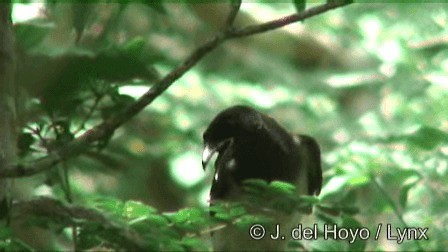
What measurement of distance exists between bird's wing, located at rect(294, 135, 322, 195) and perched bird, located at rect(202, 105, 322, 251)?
0.16 feet

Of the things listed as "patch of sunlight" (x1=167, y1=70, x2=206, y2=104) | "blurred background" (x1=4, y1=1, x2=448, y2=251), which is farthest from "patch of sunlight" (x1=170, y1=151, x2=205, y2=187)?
"patch of sunlight" (x1=167, y1=70, x2=206, y2=104)

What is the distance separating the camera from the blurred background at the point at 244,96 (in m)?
1.31

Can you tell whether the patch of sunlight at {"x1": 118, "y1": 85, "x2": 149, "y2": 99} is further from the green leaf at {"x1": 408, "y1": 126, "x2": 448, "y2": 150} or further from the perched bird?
the green leaf at {"x1": 408, "y1": 126, "x2": 448, "y2": 150}

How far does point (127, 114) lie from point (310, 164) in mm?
917

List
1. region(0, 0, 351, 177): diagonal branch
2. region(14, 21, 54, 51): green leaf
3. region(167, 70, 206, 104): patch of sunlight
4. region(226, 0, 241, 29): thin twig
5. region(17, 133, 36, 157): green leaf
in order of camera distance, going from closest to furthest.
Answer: region(0, 0, 351, 177): diagonal branch
region(226, 0, 241, 29): thin twig
region(17, 133, 36, 157): green leaf
region(14, 21, 54, 51): green leaf
region(167, 70, 206, 104): patch of sunlight

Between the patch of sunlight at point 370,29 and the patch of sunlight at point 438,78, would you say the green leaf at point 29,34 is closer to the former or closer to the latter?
the patch of sunlight at point 438,78

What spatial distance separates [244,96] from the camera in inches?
159

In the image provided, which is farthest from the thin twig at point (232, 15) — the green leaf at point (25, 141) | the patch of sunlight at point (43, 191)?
the patch of sunlight at point (43, 191)

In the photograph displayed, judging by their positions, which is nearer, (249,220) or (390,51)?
(249,220)

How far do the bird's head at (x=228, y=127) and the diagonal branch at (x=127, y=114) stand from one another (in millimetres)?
260

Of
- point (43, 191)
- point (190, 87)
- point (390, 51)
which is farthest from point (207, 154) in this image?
point (190, 87)

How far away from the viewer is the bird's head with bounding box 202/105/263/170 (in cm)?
144

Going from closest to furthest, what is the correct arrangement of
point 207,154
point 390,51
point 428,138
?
point 207,154 < point 428,138 < point 390,51

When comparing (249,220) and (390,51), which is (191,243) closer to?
(249,220)
